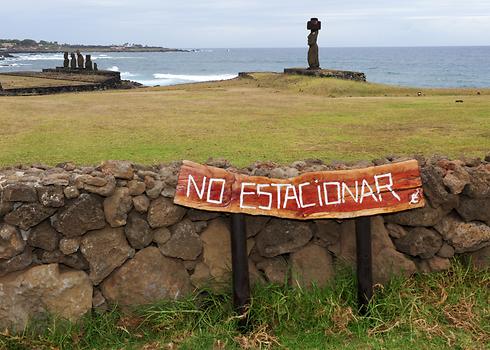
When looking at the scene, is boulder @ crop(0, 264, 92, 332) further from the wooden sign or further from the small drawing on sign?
the small drawing on sign

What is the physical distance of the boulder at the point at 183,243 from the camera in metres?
4.80

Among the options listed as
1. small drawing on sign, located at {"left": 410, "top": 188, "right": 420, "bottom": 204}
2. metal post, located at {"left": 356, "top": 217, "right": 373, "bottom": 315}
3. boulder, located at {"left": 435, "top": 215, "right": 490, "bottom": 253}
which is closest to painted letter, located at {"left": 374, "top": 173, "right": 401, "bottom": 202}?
small drawing on sign, located at {"left": 410, "top": 188, "right": 420, "bottom": 204}

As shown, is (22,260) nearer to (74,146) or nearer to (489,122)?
(74,146)

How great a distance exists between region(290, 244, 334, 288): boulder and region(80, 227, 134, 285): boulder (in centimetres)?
153

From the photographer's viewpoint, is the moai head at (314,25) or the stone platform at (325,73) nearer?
the stone platform at (325,73)

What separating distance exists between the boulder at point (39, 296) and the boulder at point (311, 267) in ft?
6.21

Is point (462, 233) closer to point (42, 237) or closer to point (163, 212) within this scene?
point (163, 212)

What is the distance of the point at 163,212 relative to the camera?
4.72 meters

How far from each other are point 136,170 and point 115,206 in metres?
0.47

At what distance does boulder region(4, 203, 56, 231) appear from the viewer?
14.6 feet

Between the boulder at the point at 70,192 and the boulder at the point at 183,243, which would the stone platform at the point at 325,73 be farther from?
the boulder at the point at 70,192

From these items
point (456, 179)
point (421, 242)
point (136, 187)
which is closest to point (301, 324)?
point (421, 242)

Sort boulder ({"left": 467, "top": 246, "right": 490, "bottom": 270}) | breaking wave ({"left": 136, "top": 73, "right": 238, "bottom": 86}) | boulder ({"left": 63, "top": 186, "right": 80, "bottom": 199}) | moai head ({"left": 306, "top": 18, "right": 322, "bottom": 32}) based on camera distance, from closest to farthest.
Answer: boulder ({"left": 63, "top": 186, "right": 80, "bottom": 199}) → boulder ({"left": 467, "top": 246, "right": 490, "bottom": 270}) → moai head ({"left": 306, "top": 18, "right": 322, "bottom": 32}) → breaking wave ({"left": 136, "top": 73, "right": 238, "bottom": 86})

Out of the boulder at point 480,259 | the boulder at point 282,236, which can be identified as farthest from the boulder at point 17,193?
the boulder at point 480,259
